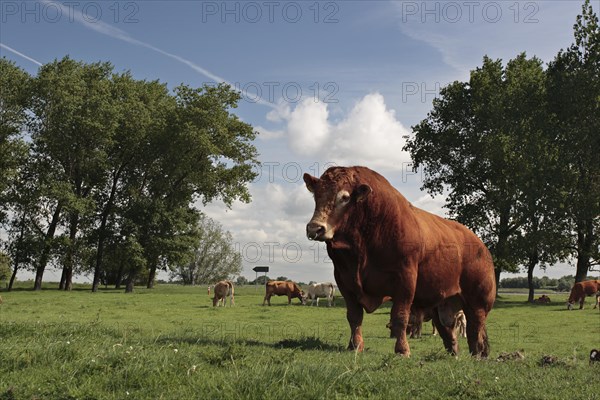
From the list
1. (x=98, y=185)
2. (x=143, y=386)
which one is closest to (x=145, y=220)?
(x=98, y=185)

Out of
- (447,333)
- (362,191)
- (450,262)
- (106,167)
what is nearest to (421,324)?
(447,333)

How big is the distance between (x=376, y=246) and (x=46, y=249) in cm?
5003

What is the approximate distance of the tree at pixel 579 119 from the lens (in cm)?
4103

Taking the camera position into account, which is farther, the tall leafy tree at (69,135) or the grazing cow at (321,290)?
the tall leafy tree at (69,135)

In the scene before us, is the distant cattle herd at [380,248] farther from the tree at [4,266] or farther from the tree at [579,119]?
the tree at [4,266]

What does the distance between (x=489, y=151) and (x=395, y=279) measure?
3817cm

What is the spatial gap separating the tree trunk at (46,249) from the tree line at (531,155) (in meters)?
36.2

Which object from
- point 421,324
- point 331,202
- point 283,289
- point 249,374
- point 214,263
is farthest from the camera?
point 214,263

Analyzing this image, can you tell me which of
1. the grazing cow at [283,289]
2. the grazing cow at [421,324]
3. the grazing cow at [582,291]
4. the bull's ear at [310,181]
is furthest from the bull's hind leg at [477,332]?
the grazing cow at [283,289]

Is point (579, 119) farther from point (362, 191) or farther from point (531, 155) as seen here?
point (362, 191)

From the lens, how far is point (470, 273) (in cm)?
1073

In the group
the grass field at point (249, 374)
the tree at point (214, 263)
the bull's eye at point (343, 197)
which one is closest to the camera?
the grass field at point (249, 374)

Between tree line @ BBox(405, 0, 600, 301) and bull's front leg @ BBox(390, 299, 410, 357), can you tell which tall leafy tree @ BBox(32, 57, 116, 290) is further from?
bull's front leg @ BBox(390, 299, 410, 357)

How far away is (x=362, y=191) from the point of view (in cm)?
900
